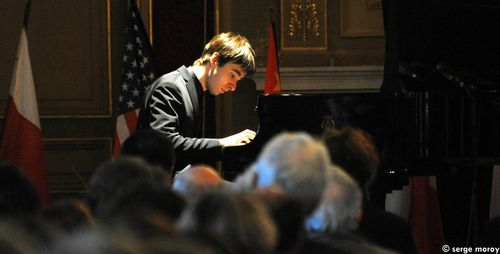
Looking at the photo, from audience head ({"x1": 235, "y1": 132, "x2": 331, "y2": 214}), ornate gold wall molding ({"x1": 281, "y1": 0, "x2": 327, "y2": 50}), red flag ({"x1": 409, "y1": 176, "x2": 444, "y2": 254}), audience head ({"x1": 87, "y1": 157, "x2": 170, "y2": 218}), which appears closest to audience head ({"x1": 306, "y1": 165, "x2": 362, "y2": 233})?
audience head ({"x1": 235, "y1": 132, "x2": 331, "y2": 214})

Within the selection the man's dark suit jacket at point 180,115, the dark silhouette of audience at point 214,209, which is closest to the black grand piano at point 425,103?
the man's dark suit jacket at point 180,115

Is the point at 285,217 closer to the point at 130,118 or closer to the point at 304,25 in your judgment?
the point at 130,118

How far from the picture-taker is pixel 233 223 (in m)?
1.25

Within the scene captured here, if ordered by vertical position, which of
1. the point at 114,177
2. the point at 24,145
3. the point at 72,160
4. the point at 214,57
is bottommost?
the point at 72,160

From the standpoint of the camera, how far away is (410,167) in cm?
474

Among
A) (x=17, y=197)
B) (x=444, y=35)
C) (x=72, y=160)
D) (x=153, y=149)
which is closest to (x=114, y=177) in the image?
(x=17, y=197)

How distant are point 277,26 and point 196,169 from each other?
3.89 meters

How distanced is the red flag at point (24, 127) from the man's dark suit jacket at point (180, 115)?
1.60 metres

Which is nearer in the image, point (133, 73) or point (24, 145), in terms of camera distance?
point (24, 145)

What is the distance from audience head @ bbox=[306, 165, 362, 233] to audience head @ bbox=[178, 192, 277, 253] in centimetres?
78

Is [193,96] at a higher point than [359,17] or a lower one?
lower

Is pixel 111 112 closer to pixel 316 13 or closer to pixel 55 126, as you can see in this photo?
pixel 55 126

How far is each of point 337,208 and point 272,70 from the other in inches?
147

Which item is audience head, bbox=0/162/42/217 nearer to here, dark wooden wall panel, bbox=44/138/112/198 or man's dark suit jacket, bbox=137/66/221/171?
man's dark suit jacket, bbox=137/66/221/171
